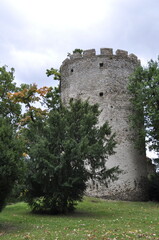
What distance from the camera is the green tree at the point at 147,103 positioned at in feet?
71.7

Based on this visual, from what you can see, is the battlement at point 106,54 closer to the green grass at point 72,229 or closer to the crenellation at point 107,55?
the crenellation at point 107,55

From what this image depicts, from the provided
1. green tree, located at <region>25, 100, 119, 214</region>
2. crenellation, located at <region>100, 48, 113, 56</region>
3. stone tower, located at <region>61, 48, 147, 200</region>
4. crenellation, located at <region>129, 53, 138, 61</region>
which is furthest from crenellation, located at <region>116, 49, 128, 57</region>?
green tree, located at <region>25, 100, 119, 214</region>

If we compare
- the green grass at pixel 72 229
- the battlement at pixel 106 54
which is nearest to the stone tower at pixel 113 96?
the battlement at pixel 106 54

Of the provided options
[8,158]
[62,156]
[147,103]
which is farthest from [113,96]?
[8,158]

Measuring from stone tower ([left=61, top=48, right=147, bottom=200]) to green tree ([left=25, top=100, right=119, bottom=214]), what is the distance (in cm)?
683

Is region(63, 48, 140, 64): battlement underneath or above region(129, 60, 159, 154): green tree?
above

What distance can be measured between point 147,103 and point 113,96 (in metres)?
3.21

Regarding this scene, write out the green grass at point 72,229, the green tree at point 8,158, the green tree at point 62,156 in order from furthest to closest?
the green tree at point 62,156, the green tree at point 8,158, the green grass at point 72,229

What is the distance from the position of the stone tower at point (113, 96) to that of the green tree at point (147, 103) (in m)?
1.12

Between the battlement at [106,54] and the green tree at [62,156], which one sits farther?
the battlement at [106,54]

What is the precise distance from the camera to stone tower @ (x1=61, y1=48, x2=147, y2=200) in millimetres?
22828

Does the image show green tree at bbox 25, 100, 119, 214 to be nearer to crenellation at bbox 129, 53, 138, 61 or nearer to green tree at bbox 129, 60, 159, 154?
green tree at bbox 129, 60, 159, 154

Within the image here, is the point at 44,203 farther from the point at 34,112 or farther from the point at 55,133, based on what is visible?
the point at 34,112

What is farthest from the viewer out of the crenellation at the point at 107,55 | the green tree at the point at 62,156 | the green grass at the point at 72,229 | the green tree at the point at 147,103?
the crenellation at the point at 107,55
